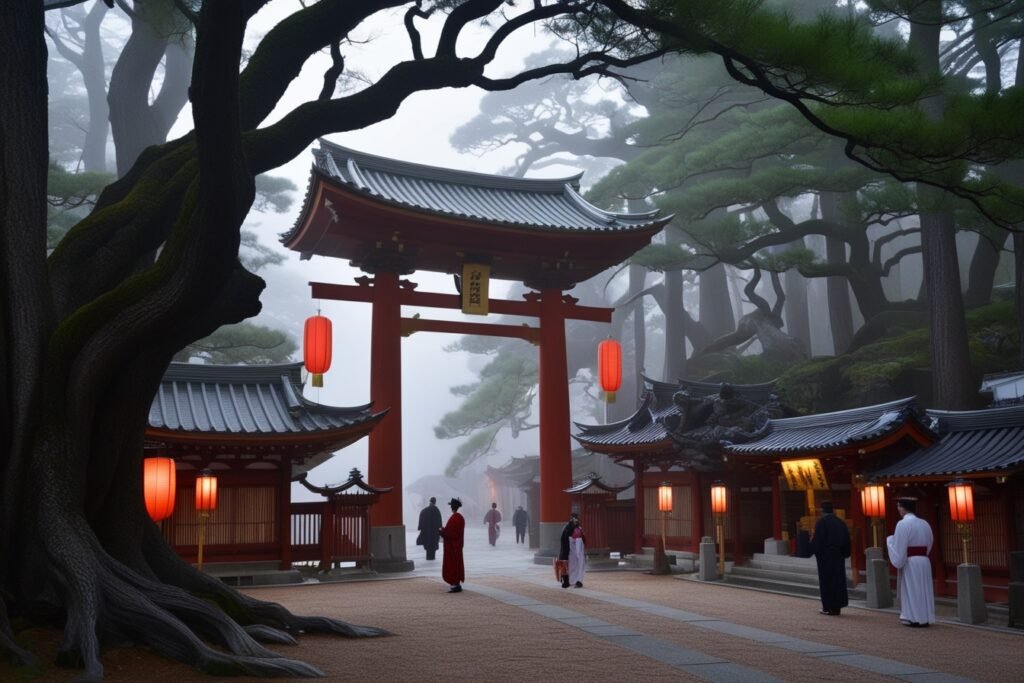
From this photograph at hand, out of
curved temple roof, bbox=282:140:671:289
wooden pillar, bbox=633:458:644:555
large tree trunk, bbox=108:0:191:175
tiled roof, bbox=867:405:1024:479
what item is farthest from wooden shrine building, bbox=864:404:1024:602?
large tree trunk, bbox=108:0:191:175

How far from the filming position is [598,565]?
72.5 feet

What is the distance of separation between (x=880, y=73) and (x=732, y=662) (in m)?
6.27

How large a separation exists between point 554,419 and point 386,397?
4408 millimetres

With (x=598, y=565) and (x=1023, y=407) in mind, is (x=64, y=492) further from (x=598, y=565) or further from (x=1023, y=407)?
(x=598, y=565)

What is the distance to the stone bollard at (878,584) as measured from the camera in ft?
47.3

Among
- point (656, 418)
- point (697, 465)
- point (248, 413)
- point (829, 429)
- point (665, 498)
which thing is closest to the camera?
point (829, 429)

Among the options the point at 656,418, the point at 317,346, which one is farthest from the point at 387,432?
the point at 656,418

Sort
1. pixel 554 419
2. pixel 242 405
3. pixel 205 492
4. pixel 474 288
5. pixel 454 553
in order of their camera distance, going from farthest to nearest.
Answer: pixel 554 419 → pixel 474 288 → pixel 242 405 → pixel 205 492 → pixel 454 553

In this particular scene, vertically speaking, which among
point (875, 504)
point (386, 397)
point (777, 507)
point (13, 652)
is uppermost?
point (386, 397)

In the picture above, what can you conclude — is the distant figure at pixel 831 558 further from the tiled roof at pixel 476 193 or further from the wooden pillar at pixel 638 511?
the tiled roof at pixel 476 193

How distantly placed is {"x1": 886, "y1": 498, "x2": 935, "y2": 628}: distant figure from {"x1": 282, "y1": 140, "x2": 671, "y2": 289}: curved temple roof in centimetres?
1153

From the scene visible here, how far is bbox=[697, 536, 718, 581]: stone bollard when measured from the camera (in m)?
18.7

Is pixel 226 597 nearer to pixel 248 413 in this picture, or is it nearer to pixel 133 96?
pixel 248 413

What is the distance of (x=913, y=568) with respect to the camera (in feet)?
41.1
